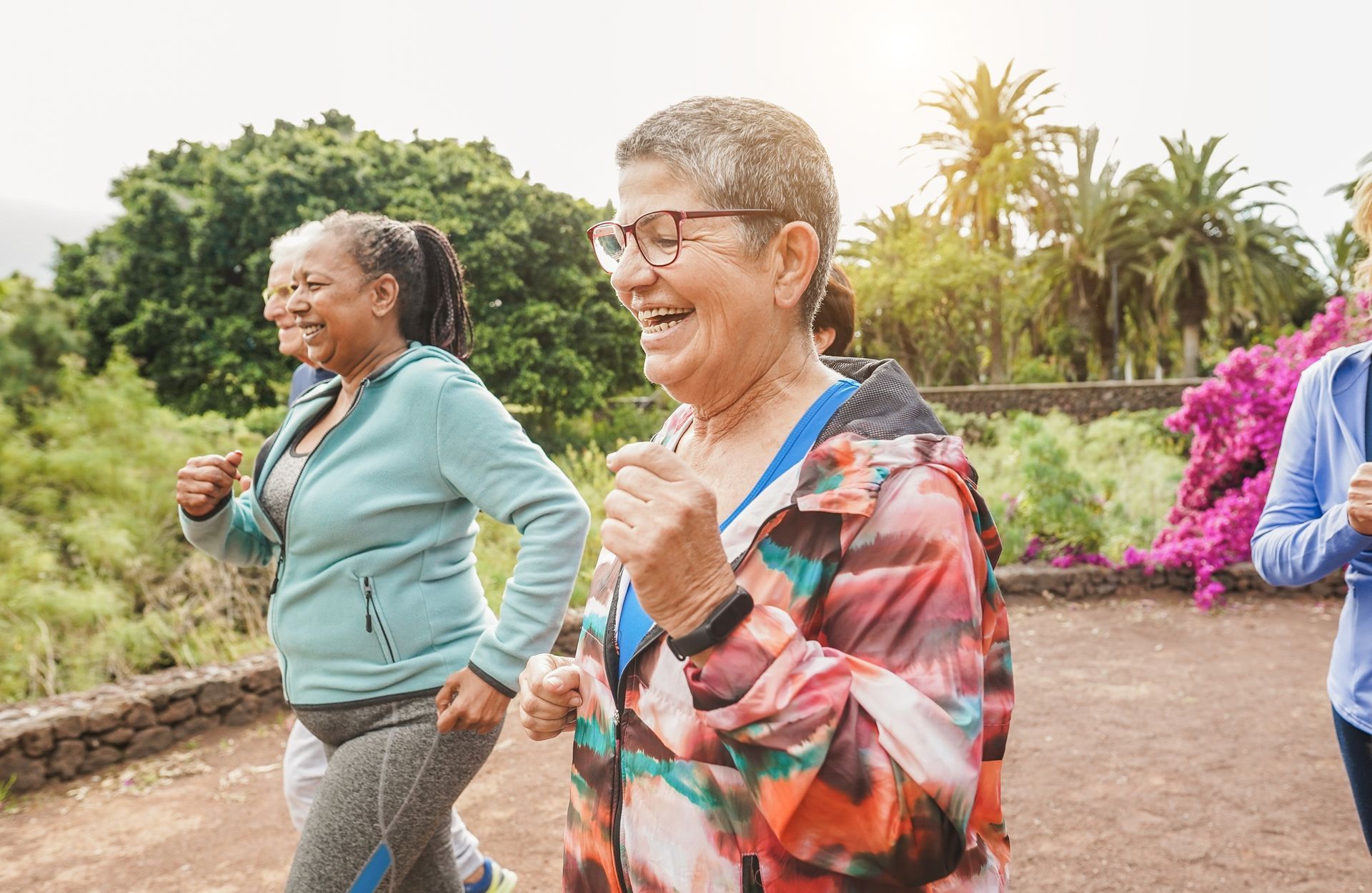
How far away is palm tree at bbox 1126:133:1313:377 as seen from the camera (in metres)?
26.7

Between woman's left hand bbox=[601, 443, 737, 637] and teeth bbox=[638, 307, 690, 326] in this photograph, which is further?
teeth bbox=[638, 307, 690, 326]

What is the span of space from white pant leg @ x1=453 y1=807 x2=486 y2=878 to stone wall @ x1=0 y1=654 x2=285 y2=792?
7.65 feet

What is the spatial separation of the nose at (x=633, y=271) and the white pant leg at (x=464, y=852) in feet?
7.04

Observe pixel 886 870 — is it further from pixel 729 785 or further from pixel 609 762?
pixel 609 762

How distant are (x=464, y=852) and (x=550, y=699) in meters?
1.76

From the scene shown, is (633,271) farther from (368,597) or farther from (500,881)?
(500,881)

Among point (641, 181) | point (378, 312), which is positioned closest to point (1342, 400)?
point (641, 181)

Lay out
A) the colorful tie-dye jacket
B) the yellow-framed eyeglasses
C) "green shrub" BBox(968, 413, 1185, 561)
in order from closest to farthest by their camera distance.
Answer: the colorful tie-dye jacket, the yellow-framed eyeglasses, "green shrub" BBox(968, 413, 1185, 561)

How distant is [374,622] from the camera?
2.13 m

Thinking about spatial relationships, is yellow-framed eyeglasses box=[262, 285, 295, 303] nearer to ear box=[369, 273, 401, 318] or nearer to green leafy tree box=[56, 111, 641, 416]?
ear box=[369, 273, 401, 318]

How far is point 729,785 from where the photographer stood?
3.84ft

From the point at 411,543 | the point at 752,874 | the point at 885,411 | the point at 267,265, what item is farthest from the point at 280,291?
the point at 267,265

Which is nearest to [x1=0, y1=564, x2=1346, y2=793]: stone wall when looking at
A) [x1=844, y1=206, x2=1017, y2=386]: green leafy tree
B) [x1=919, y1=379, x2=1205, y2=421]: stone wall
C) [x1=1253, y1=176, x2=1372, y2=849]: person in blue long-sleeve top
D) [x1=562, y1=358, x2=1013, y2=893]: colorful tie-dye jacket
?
[x1=562, y1=358, x2=1013, y2=893]: colorful tie-dye jacket

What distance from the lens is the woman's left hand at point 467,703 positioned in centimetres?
203
